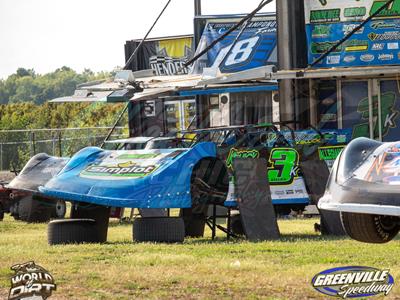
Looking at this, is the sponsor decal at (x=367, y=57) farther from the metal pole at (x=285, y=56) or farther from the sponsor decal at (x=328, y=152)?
the sponsor decal at (x=328, y=152)

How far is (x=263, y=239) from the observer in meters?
15.0

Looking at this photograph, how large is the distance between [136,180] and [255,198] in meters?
1.75

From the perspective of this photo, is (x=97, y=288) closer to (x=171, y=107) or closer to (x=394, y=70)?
(x=394, y=70)

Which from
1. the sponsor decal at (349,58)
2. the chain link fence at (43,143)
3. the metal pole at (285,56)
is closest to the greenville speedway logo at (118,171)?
the metal pole at (285,56)

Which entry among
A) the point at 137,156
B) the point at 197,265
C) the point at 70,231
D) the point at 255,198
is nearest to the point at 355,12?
the point at 255,198

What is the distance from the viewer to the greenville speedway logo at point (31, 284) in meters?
9.50

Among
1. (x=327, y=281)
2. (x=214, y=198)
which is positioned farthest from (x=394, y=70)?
(x=327, y=281)

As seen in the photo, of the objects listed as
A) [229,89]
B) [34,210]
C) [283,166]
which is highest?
[229,89]

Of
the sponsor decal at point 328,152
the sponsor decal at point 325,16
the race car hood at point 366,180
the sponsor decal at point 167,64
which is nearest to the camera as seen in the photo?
the race car hood at point 366,180

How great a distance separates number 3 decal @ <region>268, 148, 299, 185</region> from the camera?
1554 centimetres

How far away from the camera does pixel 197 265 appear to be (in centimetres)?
1166

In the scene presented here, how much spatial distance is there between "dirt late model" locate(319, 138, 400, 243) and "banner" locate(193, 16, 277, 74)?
1439 centimetres

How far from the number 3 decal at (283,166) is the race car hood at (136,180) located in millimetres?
1051

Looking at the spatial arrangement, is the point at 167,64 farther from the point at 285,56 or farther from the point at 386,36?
the point at 386,36
